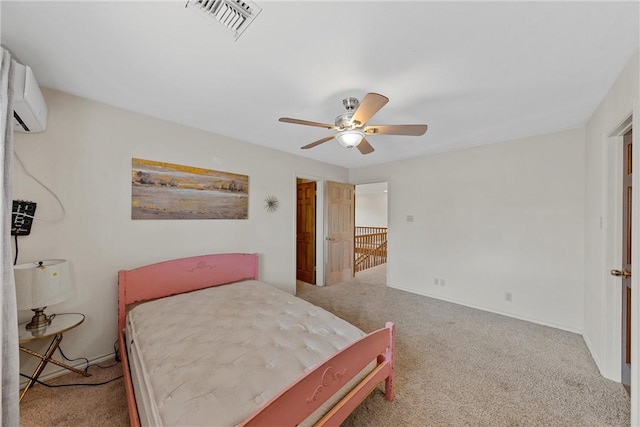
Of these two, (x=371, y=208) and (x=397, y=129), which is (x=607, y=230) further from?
(x=371, y=208)

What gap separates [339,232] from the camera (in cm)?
489

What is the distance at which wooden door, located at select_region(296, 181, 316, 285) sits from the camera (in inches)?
188

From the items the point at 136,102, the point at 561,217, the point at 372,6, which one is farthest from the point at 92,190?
the point at 561,217

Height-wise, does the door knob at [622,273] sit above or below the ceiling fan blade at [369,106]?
below

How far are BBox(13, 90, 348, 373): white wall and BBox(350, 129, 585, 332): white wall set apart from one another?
322 centimetres

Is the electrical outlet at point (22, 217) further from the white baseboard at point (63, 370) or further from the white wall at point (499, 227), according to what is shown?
the white wall at point (499, 227)

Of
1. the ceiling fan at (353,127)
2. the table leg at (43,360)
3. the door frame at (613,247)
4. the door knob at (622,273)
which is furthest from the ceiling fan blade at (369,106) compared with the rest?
the table leg at (43,360)

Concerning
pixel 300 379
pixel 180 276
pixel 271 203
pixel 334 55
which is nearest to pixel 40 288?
pixel 180 276

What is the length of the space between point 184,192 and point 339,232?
116 inches

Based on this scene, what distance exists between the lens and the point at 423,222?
416cm

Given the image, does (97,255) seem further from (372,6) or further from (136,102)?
(372,6)

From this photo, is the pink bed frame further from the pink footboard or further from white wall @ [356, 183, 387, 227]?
white wall @ [356, 183, 387, 227]

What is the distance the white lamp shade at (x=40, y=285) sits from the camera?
160 cm

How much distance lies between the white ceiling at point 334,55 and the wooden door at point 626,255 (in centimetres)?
62
